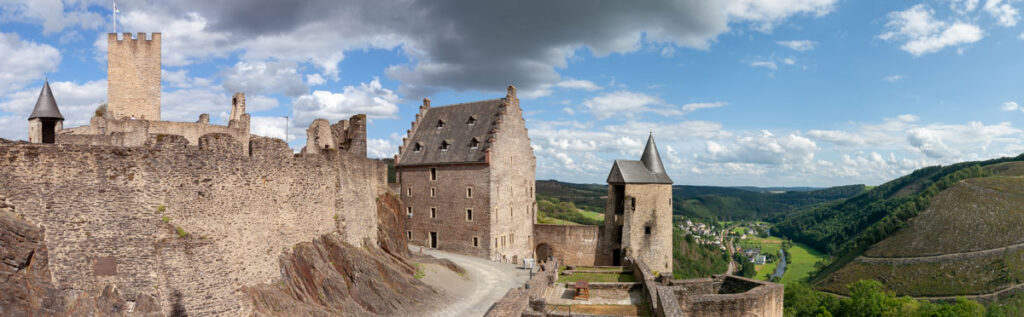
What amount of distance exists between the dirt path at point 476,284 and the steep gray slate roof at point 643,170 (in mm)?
11139

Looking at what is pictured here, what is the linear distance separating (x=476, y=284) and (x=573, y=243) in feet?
49.5

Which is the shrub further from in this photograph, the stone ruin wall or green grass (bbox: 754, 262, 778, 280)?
green grass (bbox: 754, 262, 778, 280)

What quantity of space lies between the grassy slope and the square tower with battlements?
337 feet

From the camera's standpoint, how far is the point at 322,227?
24969 mm

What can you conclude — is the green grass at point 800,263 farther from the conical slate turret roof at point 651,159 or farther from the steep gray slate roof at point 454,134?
the steep gray slate roof at point 454,134

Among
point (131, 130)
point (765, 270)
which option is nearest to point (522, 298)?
point (131, 130)

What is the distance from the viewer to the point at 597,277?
36.4 m

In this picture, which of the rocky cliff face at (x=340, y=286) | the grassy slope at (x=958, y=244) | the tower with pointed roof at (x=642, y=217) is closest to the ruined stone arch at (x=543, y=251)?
the tower with pointed roof at (x=642, y=217)

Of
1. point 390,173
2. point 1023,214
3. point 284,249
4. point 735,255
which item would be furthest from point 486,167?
point 735,255

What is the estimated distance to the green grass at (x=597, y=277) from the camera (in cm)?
3528

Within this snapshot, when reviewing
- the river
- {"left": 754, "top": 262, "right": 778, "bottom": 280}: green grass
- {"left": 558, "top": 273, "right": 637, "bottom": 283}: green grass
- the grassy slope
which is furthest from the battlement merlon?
the river

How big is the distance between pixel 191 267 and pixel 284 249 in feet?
14.8

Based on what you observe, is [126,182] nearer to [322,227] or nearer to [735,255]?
[322,227]

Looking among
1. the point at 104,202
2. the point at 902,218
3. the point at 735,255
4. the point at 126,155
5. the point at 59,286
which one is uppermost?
the point at 126,155
